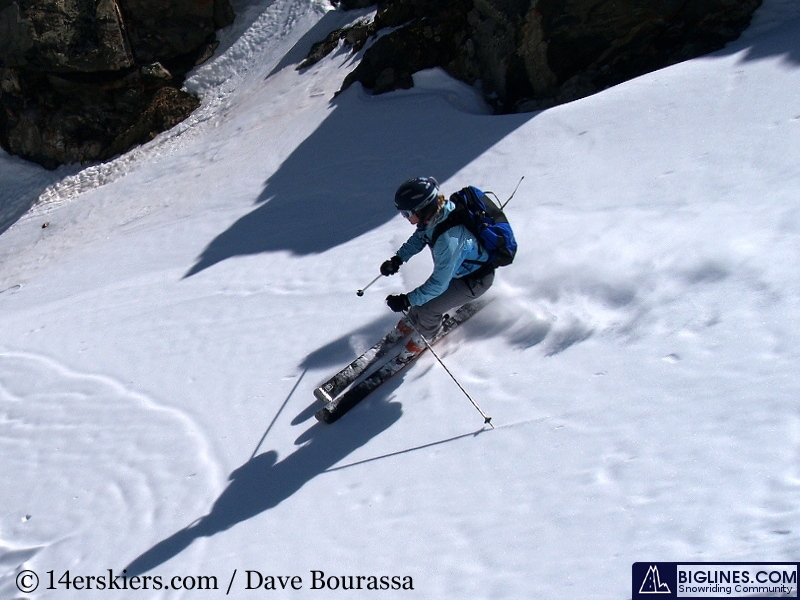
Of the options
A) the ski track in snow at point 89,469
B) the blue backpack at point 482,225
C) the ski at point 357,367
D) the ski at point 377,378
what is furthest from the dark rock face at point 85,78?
the blue backpack at point 482,225

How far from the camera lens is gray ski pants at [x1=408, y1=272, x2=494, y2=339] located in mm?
6570

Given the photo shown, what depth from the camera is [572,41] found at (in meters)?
12.2

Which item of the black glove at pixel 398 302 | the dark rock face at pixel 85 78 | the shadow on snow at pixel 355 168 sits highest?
the dark rock face at pixel 85 78

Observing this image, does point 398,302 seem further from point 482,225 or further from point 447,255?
point 482,225

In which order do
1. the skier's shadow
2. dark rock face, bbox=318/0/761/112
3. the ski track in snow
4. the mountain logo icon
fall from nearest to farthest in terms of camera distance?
1. the mountain logo icon
2. the skier's shadow
3. the ski track in snow
4. dark rock face, bbox=318/0/761/112

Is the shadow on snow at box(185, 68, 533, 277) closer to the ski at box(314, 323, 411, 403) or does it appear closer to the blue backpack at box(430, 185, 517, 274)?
the ski at box(314, 323, 411, 403)

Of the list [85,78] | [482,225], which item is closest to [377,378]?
[482,225]

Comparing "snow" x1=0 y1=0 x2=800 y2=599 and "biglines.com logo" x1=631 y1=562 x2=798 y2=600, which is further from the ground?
"snow" x1=0 y1=0 x2=800 y2=599

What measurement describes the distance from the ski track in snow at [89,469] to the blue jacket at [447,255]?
260 cm

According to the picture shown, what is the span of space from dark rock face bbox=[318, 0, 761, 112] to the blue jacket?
7200 mm

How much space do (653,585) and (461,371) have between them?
312 centimetres

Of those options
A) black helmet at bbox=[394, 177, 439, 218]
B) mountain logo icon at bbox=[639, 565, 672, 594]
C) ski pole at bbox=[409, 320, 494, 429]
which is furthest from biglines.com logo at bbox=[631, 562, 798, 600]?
black helmet at bbox=[394, 177, 439, 218]

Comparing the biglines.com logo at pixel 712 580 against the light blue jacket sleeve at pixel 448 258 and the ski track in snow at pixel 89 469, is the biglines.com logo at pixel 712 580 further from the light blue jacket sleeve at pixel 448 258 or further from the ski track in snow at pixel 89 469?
the ski track in snow at pixel 89 469

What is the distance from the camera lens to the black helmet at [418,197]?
231 inches
